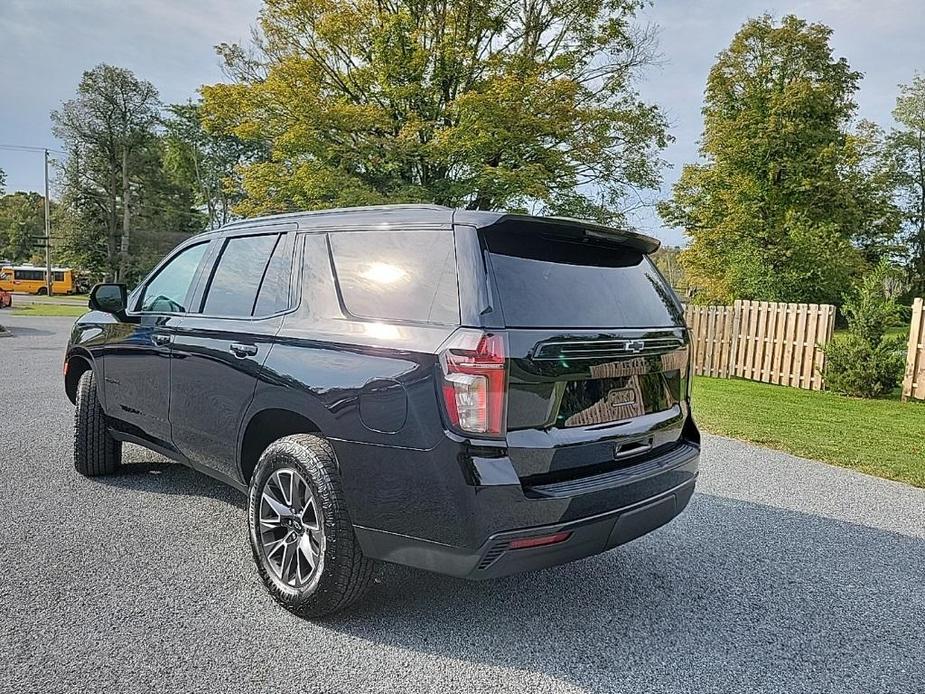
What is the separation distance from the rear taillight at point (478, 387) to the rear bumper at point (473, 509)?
8 cm

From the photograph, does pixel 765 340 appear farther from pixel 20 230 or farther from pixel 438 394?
pixel 20 230

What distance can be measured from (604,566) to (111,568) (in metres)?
2.54

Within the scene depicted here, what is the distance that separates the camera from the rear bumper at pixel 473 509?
2254mm

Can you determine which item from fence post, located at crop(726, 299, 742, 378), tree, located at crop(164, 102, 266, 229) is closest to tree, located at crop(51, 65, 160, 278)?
tree, located at crop(164, 102, 266, 229)

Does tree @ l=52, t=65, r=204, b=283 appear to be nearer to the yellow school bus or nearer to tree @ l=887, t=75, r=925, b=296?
the yellow school bus

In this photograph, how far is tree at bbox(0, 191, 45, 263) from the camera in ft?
185

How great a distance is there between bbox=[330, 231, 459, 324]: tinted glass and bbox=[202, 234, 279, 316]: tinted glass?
62 cm

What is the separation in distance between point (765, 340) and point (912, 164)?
1331 inches

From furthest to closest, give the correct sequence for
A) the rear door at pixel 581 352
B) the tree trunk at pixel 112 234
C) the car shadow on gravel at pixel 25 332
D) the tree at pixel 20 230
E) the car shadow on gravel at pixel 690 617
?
the tree at pixel 20 230 → the tree trunk at pixel 112 234 → the car shadow on gravel at pixel 25 332 → the car shadow on gravel at pixel 690 617 → the rear door at pixel 581 352

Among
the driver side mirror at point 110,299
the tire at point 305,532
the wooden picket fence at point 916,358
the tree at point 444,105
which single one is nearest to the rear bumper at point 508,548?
the tire at point 305,532

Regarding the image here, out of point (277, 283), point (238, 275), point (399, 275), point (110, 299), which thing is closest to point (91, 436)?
point (110, 299)

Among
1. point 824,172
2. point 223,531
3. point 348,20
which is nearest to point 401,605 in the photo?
point 223,531

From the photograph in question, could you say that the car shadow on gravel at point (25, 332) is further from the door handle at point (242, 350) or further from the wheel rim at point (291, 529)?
the wheel rim at point (291, 529)

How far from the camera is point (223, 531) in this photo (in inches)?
146
